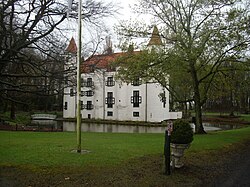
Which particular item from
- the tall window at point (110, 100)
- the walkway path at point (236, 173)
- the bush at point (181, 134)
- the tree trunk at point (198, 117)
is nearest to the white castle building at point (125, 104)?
the tall window at point (110, 100)

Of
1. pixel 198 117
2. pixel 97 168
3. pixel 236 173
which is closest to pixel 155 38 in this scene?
pixel 198 117

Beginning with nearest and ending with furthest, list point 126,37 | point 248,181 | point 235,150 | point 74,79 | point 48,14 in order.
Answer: point 248,181 → point 235,150 → point 48,14 → point 74,79 → point 126,37

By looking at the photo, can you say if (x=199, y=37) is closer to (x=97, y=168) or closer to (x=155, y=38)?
(x=155, y=38)

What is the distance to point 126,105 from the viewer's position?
5641 cm

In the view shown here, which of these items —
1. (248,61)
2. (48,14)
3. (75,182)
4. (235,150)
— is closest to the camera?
(75,182)

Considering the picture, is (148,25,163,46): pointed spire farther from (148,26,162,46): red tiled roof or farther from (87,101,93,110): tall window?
(87,101,93,110): tall window

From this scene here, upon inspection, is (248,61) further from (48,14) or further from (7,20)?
(7,20)

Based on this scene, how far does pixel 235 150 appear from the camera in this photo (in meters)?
14.6

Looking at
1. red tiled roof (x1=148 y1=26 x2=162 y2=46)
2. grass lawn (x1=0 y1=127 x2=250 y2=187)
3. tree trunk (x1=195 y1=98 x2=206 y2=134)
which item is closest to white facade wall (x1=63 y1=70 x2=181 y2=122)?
tree trunk (x1=195 y1=98 x2=206 y2=134)

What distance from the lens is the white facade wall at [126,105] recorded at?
53156mm

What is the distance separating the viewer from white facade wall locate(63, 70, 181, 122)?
5316cm

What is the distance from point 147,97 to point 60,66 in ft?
122

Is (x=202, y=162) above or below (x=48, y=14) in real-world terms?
below

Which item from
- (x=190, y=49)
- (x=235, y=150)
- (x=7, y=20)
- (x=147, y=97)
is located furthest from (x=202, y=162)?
(x=147, y=97)
